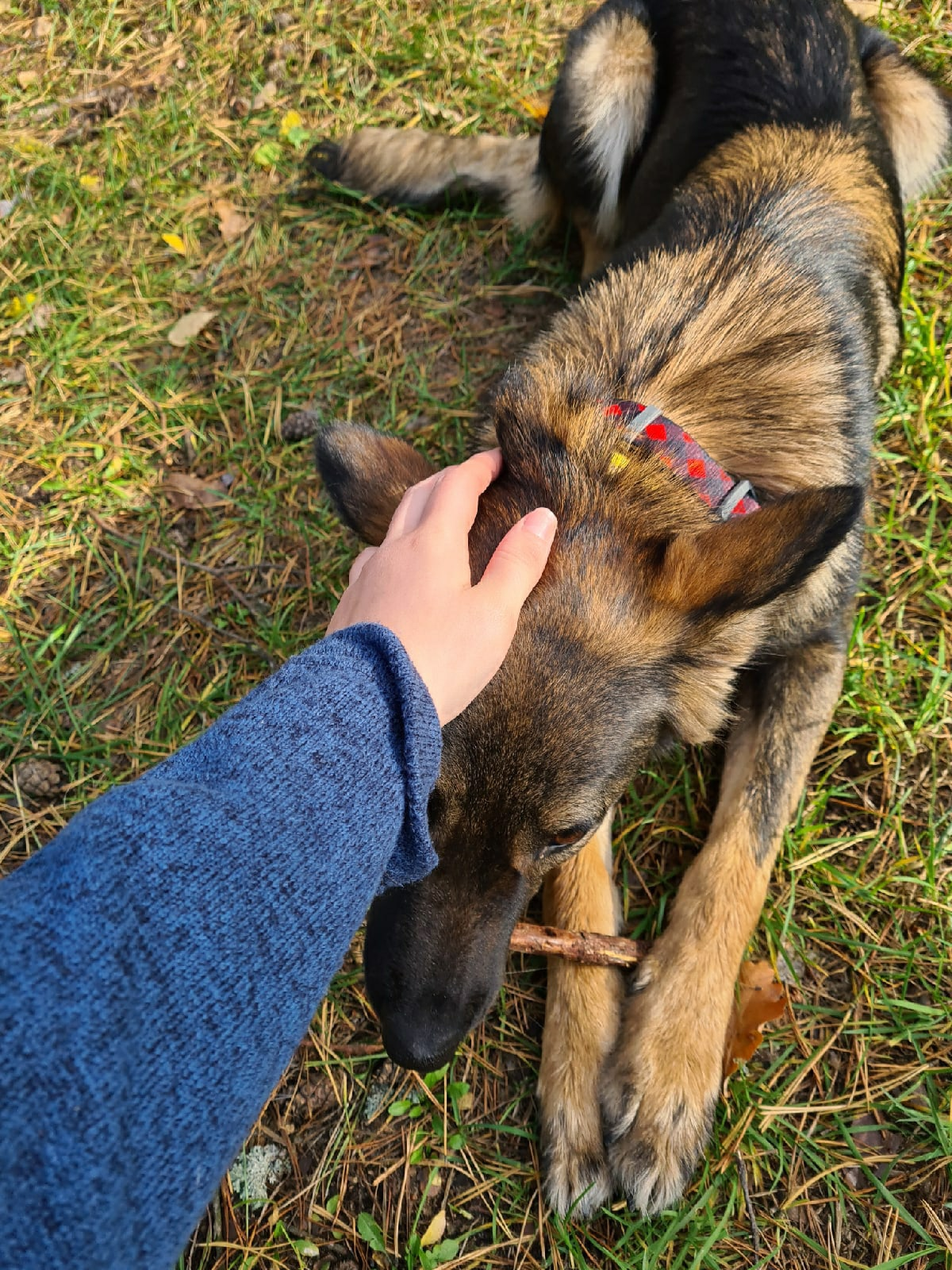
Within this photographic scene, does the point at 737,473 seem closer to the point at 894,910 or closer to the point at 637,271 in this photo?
the point at 637,271

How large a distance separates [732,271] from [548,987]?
232 centimetres

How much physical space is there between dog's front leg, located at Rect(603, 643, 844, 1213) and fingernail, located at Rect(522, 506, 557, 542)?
49.2 inches

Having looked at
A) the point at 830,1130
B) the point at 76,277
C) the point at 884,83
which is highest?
the point at 76,277

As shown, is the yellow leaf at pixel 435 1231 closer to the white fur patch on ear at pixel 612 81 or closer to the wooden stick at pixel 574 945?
the wooden stick at pixel 574 945

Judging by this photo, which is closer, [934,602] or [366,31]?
[934,602]

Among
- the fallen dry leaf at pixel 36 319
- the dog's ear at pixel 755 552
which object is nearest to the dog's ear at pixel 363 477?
the dog's ear at pixel 755 552

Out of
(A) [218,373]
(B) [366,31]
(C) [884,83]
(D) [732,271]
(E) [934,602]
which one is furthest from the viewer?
(B) [366,31]

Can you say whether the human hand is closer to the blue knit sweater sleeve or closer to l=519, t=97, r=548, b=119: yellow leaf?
the blue knit sweater sleeve

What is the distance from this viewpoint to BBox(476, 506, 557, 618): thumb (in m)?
1.88

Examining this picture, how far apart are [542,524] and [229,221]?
3.27m

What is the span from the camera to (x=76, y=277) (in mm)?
4250

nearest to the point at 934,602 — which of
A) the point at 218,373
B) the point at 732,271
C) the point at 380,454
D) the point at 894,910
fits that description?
the point at 894,910

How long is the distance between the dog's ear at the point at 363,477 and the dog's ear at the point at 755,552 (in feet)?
2.49

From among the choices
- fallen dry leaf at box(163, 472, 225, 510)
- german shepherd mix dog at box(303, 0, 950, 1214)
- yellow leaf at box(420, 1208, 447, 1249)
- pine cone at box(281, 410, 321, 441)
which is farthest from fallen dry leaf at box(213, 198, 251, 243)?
yellow leaf at box(420, 1208, 447, 1249)
